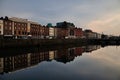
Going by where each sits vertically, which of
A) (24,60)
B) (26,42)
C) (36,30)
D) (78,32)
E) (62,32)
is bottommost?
(24,60)

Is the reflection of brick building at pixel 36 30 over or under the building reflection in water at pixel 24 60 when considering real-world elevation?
over

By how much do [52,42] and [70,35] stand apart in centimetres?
5889

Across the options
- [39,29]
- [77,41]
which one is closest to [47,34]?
[39,29]

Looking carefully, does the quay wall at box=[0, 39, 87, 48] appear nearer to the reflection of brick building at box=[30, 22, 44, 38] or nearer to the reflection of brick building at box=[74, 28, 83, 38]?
the reflection of brick building at box=[30, 22, 44, 38]

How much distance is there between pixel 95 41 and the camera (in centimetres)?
10731

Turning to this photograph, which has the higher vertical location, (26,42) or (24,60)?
(26,42)

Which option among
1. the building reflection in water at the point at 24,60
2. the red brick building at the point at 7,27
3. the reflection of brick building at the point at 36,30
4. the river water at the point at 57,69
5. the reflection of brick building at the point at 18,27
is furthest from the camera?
the reflection of brick building at the point at 36,30

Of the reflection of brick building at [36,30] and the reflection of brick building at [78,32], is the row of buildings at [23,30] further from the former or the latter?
the reflection of brick building at [78,32]

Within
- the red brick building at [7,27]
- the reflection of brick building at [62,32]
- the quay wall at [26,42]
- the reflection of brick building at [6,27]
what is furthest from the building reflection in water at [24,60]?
the reflection of brick building at [62,32]

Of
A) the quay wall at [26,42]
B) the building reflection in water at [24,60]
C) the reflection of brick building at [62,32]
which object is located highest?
A: the reflection of brick building at [62,32]

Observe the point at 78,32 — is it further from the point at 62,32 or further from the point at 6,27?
the point at 6,27

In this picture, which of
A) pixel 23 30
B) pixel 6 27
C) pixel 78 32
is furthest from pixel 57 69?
pixel 78 32

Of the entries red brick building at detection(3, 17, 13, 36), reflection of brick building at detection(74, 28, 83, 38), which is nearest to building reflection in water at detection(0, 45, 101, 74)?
red brick building at detection(3, 17, 13, 36)

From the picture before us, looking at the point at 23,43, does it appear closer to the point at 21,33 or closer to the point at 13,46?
the point at 13,46
